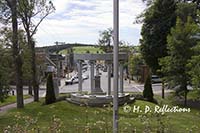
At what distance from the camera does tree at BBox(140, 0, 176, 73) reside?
117 ft

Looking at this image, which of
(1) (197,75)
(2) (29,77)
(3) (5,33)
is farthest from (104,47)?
(1) (197,75)

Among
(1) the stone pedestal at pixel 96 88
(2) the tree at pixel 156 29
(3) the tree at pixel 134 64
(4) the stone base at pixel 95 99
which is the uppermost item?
(2) the tree at pixel 156 29

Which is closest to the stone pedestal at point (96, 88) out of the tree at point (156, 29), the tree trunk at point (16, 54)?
the tree trunk at point (16, 54)

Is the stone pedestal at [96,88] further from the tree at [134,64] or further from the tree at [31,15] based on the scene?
the tree at [134,64]

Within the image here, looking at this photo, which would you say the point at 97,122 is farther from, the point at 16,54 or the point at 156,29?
the point at 156,29

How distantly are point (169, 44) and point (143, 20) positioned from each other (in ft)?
29.9

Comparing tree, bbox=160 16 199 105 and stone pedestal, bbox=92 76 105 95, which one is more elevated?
tree, bbox=160 16 199 105

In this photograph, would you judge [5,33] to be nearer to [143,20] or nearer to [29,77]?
[29,77]

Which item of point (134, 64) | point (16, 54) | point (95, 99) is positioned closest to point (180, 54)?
point (95, 99)

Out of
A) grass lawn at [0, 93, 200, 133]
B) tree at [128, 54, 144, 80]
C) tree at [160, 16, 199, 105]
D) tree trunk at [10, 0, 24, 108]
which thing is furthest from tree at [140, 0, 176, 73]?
tree at [128, 54, 144, 80]

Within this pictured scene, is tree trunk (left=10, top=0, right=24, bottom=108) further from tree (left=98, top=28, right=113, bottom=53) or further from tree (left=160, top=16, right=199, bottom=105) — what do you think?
tree (left=98, top=28, right=113, bottom=53)

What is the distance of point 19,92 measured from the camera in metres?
25.8

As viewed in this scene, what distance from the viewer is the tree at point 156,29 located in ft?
117

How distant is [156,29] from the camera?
1411 inches
